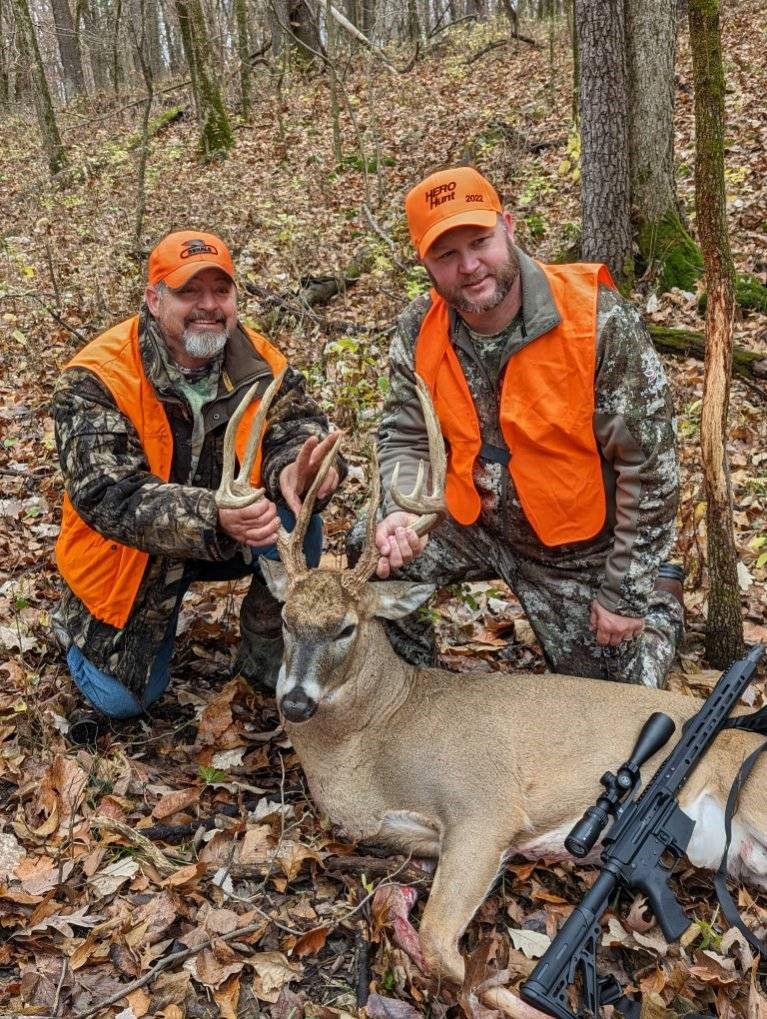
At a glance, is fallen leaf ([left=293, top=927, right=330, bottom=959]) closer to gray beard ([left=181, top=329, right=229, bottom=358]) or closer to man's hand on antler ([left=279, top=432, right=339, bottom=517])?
man's hand on antler ([left=279, top=432, right=339, bottom=517])

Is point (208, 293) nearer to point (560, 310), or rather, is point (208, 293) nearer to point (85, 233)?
point (560, 310)

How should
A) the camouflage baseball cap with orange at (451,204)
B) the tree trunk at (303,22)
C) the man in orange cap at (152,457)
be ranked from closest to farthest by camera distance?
1. the camouflage baseball cap with orange at (451,204)
2. the man in orange cap at (152,457)
3. the tree trunk at (303,22)

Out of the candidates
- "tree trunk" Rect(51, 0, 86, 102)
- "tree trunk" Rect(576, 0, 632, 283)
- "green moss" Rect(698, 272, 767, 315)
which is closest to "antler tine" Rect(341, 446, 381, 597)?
"tree trunk" Rect(576, 0, 632, 283)

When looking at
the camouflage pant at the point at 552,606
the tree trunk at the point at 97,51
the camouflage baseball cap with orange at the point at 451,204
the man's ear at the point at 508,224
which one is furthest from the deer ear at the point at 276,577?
the tree trunk at the point at 97,51

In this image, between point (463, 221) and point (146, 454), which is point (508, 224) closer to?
point (463, 221)

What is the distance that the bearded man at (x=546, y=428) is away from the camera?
432cm

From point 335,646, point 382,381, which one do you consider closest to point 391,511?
point 335,646

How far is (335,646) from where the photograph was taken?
3982 mm

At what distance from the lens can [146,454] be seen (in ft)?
15.8

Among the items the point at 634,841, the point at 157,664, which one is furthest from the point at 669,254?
the point at 634,841

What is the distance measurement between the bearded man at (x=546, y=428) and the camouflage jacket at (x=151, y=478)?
68cm

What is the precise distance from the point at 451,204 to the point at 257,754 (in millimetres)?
2803

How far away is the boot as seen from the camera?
16.9 ft

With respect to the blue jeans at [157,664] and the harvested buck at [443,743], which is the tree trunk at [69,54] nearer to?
the blue jeans at [157,664]
